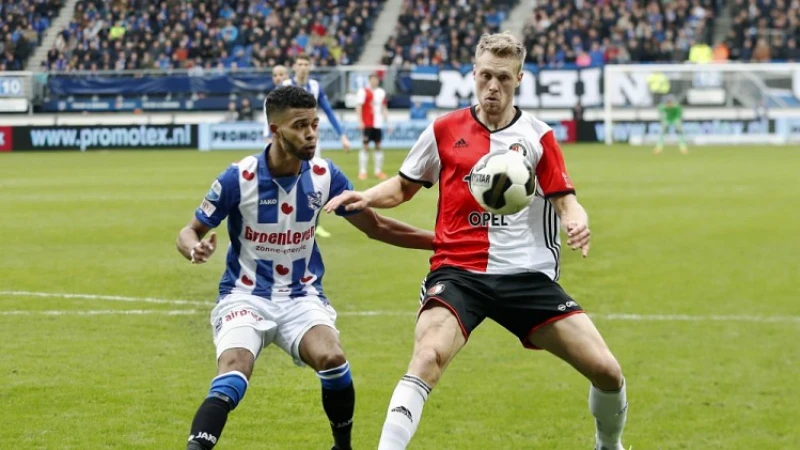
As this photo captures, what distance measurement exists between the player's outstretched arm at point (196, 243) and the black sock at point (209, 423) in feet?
2.25

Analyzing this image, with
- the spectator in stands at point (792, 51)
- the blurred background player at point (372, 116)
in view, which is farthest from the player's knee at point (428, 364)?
the spectator in stands at point (792, 51)

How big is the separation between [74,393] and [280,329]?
238cm

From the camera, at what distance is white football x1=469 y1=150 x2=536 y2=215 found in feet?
18.8

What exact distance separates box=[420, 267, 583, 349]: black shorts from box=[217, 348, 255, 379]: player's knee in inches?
35.6

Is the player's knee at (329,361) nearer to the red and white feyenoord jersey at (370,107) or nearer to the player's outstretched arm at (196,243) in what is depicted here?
the player's outstretched arm at (196,243)

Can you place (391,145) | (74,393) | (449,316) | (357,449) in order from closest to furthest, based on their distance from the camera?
(449,316), (357,449), (74,393), (391,145)

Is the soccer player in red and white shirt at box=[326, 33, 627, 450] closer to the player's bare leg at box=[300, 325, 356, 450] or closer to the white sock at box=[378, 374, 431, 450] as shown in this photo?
the white sock at box=[378, 374, 431, 450]

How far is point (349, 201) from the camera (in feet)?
19.9

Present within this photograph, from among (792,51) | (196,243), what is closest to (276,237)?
(196,243)

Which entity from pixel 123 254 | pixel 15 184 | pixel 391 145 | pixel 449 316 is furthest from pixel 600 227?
pixel 391 145

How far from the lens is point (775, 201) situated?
20.3 metres

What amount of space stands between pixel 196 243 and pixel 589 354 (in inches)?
80.7

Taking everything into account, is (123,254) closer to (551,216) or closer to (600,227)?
(600,227)


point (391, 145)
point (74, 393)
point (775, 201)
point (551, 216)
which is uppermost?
point (551, 216)
